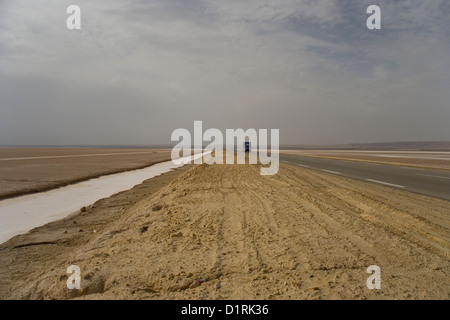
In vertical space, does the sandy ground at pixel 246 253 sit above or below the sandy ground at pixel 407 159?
above

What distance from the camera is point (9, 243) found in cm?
639

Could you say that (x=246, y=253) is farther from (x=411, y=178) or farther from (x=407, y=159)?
(x=407, y=159)

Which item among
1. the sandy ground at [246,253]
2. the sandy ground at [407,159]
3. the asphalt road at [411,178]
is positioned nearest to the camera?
the sandy ground at [246,253]

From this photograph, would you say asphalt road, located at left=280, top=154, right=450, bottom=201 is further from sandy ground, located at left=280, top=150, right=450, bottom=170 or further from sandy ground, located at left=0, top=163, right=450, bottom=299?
sandy ground, located at left=280, top=150, right=450, bottom=170

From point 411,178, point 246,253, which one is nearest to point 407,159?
point 411,178

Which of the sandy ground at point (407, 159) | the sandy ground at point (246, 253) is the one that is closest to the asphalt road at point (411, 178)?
the sandy ground at point (246, 253)

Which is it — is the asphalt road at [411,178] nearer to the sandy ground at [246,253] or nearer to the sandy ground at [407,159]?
the sandy ground at [246,253]

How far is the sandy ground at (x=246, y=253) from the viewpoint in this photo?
3.26m

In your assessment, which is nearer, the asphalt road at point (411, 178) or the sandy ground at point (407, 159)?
the asphalt road at point (411, 178)

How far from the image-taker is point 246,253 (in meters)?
4.20

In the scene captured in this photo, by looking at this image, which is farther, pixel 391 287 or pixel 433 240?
pixel 433 240
